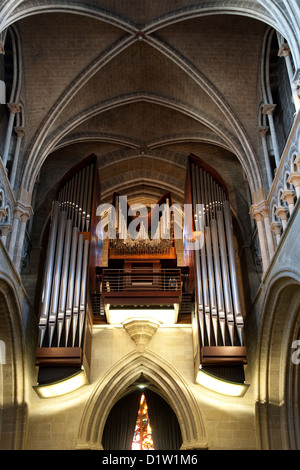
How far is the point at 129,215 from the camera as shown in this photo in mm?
15703

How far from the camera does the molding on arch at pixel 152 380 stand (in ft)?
41.1

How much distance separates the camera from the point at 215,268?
13.1 metres

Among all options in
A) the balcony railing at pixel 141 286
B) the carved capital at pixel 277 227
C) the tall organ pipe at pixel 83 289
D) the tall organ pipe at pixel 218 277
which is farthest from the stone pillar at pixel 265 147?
the tall organ pipe at pixel 83 289

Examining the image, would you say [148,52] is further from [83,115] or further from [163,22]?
[83,115]

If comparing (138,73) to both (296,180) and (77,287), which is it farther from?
(296,180)

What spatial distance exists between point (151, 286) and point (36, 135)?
490 centimetres

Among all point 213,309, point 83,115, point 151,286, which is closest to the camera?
point 213,309

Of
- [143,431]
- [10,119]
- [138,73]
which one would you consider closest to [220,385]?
[143,431]

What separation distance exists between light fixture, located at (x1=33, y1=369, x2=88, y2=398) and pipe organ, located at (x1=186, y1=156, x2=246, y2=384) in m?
2.70

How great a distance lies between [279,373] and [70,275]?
5327mm

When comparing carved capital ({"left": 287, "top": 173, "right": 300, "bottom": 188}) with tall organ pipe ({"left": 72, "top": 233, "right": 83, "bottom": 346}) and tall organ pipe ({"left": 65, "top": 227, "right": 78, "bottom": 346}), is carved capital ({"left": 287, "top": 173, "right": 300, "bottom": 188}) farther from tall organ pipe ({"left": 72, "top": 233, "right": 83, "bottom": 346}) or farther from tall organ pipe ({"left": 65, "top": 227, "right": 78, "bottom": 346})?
tall organ pipe ({"left": 65, "top": 227, "right": 78, "bottom": 346})

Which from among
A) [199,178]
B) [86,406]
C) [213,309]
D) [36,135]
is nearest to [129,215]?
[199,178]

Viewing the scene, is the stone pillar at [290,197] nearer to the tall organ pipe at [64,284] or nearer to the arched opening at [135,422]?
the tall organ pipe at [64,284]

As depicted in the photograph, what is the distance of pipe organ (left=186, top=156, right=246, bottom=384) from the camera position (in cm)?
1177
